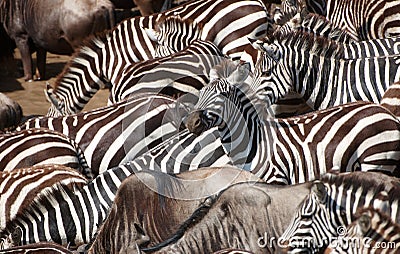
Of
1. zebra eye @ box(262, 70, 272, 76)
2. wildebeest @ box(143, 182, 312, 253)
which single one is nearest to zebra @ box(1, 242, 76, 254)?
wildebeest @ box(143, 182, 312, 253)

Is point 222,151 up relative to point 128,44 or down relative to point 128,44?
down

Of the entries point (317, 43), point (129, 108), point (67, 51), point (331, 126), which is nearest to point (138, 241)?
point (331, 126)

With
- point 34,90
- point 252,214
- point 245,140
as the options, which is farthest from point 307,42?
point 34,90

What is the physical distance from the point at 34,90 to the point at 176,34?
3984 mm

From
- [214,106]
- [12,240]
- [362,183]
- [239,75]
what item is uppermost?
[239,75]

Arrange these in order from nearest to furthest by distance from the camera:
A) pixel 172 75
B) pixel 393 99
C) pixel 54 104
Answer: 1. pixel 393 99
2. pixel 172 75
3. pixel 54 104

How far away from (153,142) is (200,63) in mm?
1234

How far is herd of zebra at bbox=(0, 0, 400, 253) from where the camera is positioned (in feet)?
15.9

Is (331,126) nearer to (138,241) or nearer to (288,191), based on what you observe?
(288,191)

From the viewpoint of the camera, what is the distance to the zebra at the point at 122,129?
23.9 ft

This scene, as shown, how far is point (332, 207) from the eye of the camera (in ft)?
15.6

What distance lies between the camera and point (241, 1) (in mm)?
8953

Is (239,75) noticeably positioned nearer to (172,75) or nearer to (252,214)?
(172,75)

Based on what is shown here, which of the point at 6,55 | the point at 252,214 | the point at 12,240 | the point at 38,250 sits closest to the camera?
the point at 38,250
